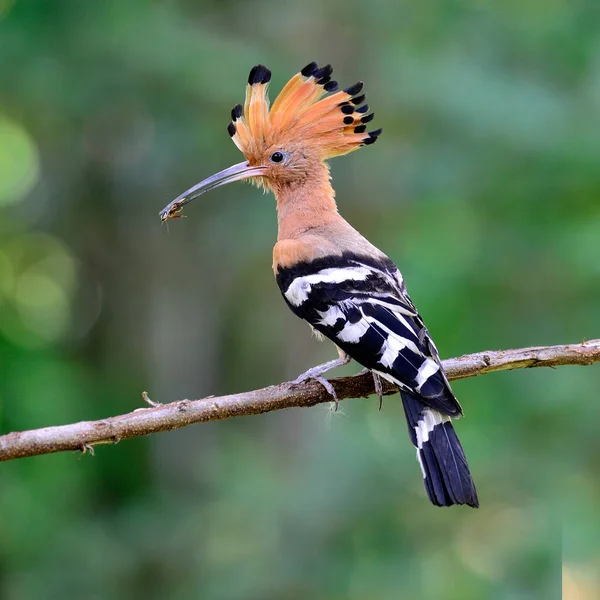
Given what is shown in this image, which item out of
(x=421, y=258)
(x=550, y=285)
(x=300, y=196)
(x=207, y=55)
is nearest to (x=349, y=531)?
(x=421, y=258)

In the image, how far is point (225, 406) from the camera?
2551 mm

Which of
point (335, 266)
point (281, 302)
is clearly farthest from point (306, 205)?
point (281, 302)

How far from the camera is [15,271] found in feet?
26.9

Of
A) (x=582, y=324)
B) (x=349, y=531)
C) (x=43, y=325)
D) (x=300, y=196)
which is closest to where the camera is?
(x=300, y=196)

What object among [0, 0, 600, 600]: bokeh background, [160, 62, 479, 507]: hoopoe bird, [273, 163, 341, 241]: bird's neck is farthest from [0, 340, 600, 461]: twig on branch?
[0, 0, 600, 600]: bokeh background

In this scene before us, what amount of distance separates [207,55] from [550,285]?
2.86m

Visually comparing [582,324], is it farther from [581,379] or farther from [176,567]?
[176,567]

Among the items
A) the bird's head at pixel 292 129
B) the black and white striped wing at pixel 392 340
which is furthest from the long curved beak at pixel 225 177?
the black and white striped wing at pixel 392 340

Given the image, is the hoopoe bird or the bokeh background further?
the bokeh background

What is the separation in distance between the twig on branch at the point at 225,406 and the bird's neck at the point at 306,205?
2.43 ft

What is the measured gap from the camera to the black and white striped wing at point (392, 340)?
8.80ft

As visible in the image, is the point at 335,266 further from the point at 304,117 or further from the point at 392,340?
the point at 304,117

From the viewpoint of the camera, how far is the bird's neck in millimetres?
3455

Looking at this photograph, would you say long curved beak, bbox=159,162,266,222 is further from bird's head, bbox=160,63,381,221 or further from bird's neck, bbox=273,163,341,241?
bird's neck, bbox=273,163,341,241
